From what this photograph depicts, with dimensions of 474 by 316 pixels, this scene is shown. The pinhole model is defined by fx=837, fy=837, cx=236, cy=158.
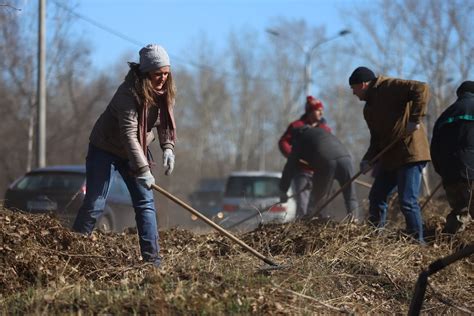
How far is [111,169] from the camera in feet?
22.4

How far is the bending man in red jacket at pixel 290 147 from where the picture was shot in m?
11.2

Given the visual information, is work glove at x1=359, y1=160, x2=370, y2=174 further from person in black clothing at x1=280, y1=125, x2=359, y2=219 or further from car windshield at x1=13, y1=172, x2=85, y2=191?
car windshield at x1=13, y1=172, x2=85, y2=191

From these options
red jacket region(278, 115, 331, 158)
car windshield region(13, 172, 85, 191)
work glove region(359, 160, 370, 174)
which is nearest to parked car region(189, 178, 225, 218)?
car windshield region(13, 172, 85, 191)

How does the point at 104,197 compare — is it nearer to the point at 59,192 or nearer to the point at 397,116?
the point at 397,116

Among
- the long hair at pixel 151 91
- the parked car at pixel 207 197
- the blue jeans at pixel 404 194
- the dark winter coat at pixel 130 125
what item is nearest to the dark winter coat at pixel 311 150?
the blue jeans at pixel 404 194

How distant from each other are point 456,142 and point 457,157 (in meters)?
0.14

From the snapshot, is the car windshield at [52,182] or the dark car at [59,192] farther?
the car windshield at [52,182]

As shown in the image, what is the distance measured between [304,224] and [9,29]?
17.7m

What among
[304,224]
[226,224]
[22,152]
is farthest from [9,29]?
[304,224]

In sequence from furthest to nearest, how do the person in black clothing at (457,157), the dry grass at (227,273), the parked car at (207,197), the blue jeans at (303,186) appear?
1. the parked car at (207,197)
2. the blue jeans at (303,186)
3. the person in black clothing at (457,157)
4. the dry grass at (227,273)

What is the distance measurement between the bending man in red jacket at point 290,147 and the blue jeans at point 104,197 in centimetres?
444

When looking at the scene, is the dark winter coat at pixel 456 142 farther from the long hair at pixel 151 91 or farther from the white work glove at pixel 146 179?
the white work glove at pixel 146 179

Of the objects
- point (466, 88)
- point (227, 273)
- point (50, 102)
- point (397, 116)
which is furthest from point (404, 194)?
point (50, 102)

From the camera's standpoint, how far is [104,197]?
6758 millimetres
